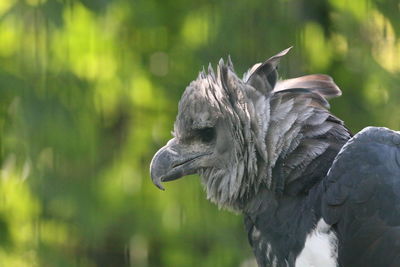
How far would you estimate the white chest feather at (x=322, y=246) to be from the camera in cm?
405

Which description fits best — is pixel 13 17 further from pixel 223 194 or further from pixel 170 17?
pixel 223 194

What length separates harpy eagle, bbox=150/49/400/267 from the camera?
3980mm

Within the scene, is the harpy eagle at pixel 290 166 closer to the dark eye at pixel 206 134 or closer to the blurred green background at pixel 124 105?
the dark eye at pixel 206 134

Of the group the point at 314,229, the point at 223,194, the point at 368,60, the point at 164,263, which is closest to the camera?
the point at 314,229

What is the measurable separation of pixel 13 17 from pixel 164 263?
88.1 inches

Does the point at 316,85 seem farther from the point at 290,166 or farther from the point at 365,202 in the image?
the point at 365,202

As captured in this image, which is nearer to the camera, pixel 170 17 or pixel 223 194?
pixel 223 194

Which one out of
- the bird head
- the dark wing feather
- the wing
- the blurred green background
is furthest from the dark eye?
the blurred green background

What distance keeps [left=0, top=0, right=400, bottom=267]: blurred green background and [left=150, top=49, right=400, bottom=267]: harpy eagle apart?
3.06 metres

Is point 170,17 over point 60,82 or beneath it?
over

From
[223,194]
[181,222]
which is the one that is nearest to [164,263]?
[181,222]

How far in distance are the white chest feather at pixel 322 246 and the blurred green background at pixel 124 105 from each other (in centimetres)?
340

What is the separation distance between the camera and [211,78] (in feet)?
14.5

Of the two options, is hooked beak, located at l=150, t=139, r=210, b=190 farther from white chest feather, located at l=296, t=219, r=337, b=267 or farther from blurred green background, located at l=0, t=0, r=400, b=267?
blurred green background, located at l=0, t=0, r=400, b=267
